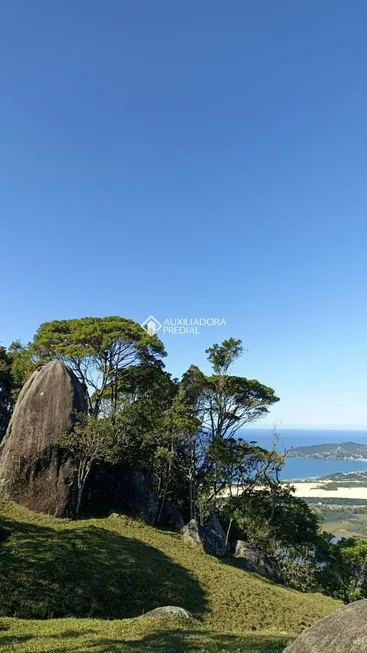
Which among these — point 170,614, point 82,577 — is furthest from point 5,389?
point 170,614

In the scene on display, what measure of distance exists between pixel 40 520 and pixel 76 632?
14.0 m

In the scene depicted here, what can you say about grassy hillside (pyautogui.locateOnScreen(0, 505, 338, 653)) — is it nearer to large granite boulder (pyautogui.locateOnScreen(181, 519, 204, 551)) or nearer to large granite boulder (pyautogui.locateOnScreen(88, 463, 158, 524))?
large granite boulder (pyautogui.locateOnScreen(181, 519, 204, 551))

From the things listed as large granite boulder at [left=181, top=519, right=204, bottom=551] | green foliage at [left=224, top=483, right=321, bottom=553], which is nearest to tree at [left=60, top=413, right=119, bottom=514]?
large granite boulder at [left=181, top=519, right=204, bottom=551]

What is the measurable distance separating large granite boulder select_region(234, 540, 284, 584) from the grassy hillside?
6918 millimetres

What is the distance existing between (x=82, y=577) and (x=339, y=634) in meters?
15.5

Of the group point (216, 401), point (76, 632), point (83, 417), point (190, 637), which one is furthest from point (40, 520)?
point (216, 401)

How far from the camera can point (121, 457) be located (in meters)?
33.4

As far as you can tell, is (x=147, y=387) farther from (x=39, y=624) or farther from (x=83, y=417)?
(x=39, y=624)

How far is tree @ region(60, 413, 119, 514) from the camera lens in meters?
26.1

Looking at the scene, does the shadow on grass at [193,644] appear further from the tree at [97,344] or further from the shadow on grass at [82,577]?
the tree at [97,344]

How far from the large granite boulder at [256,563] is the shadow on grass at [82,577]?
10.9m

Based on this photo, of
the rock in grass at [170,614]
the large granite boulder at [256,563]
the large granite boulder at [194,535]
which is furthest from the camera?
the large granite boulder at [256,563]

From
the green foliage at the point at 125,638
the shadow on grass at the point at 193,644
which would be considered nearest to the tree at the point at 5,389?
the green foliage at the point at 125,638

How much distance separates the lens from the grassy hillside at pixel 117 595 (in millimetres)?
11000
